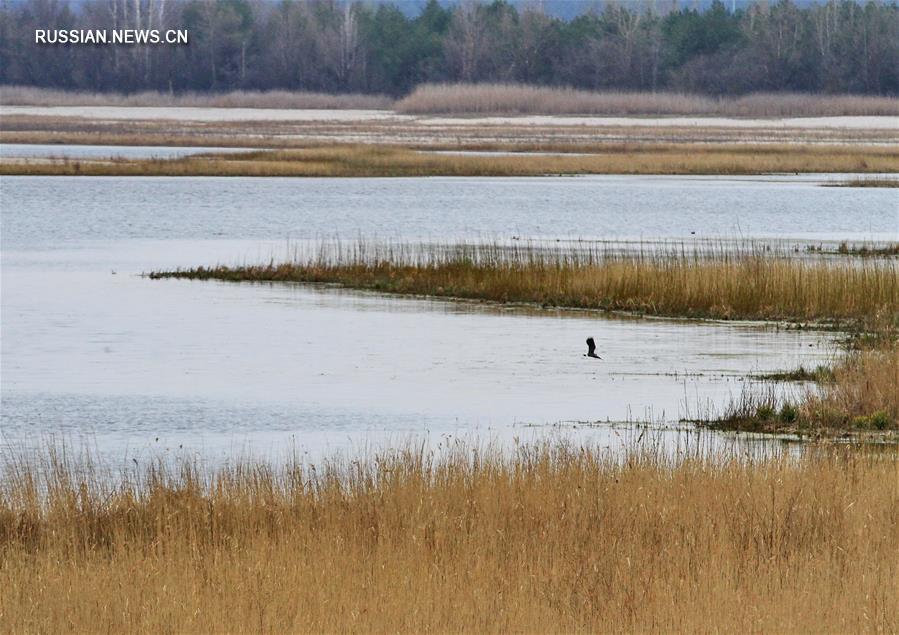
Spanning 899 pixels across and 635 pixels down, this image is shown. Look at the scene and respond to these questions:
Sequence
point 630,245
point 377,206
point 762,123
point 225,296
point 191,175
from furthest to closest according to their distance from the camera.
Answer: point 762,123
point 191,175
point 377,206
point 630,245
point 225,296

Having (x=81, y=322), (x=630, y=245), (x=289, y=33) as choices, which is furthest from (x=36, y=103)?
(x=81, y=322)

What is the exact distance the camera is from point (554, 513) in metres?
Result: 11.4

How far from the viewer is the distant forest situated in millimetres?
126562

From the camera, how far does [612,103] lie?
12325cm

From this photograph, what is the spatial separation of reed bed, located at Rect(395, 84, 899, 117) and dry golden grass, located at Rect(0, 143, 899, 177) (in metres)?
32.9

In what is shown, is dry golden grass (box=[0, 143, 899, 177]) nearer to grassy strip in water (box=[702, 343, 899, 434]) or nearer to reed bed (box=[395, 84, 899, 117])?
reed bed (box=[395, 84, 899, 117])

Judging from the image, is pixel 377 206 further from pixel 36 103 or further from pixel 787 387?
pixel 36 103

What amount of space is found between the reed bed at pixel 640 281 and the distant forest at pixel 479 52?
9600cm

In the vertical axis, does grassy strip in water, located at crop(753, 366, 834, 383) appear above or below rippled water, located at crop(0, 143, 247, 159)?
below

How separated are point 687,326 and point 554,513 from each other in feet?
49.4

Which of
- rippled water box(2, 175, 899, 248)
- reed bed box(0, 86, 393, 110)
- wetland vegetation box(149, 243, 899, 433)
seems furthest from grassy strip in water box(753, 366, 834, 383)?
reed bed box(0, 86, 393, 110)

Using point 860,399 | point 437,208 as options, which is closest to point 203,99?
point 437,208

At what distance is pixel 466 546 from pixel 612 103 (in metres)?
115

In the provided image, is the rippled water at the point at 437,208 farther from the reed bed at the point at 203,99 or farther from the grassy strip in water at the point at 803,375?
the reed bed at the point at 203,99
